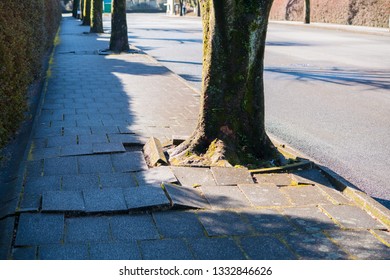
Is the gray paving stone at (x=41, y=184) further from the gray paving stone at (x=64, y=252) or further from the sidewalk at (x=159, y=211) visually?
the gray paving stone at (x=64, y=252)

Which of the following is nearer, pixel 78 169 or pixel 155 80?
pixel 78 169

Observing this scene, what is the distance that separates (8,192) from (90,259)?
5.96 ft

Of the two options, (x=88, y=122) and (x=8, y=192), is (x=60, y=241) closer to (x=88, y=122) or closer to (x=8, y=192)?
(x=8, y=192)

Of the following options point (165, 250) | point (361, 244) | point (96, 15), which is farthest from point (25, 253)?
point (96, 15)

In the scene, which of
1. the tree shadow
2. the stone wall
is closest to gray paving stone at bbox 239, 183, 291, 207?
the tree shadow

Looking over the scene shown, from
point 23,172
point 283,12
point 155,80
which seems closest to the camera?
point 23,172

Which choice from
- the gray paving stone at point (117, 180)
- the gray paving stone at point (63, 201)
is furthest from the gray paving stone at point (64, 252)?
the gray paving stone at point (117, 180)

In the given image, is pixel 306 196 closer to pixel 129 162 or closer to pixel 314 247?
pixel 314 247

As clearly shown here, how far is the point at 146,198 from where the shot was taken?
4344mm

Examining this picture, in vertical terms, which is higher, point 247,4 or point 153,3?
point 153,3

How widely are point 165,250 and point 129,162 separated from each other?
7.07 feet

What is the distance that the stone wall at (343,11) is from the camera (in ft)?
116

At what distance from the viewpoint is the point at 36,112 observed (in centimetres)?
820

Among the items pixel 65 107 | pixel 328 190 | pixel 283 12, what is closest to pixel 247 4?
pixel 328 190
